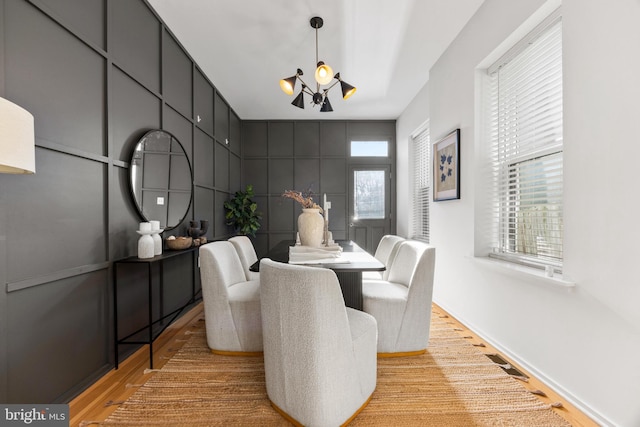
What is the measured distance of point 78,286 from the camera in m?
1.76

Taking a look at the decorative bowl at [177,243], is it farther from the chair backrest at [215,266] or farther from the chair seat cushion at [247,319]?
the chair seat cushion at [247,319]

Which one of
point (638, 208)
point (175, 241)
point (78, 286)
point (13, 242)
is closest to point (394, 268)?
point (638, 208)

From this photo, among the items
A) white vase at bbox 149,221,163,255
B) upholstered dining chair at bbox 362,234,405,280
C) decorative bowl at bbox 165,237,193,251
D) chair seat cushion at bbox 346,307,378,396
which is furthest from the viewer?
upholstered dining chair at bbox 362,234,405,280

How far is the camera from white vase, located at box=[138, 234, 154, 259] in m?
2.14

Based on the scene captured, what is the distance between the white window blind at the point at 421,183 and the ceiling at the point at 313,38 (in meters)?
0.78

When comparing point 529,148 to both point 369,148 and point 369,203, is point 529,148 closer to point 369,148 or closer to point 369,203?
point 369,203

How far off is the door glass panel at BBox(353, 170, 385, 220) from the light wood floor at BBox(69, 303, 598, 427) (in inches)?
125

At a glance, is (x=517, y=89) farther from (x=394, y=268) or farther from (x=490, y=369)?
(x=490, y=369)

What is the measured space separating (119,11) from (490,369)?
3.78m

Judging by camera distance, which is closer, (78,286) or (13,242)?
(13,242)

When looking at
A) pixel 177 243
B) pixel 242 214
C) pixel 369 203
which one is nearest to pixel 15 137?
pixel 177 243

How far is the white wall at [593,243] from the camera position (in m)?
1.34

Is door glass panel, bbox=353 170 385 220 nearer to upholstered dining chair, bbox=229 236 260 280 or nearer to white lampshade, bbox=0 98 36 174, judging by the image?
upholstered dining chair, bbox=229 236 260 280

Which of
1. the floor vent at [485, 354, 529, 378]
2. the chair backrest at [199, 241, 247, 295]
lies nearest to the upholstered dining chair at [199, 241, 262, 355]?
the chair backrest at [199, 241, 247, 295]
